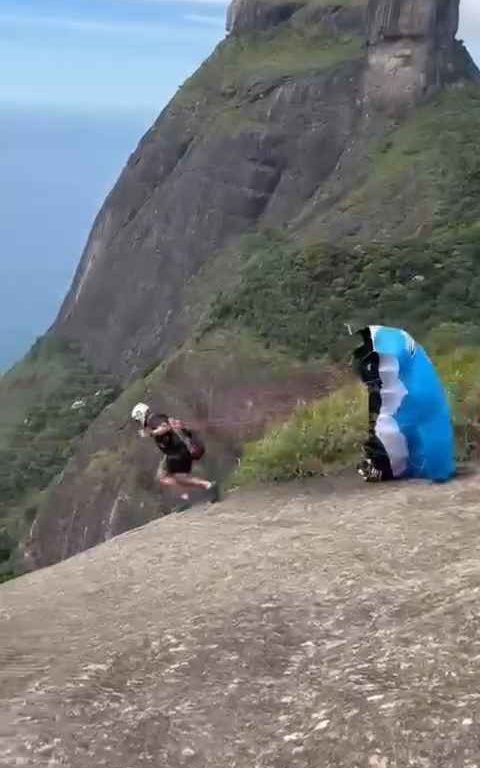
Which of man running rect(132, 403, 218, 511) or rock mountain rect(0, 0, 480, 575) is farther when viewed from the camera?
rock mountain rect(0, 0, 480, 575)

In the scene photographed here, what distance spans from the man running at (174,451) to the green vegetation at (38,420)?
23.6 m

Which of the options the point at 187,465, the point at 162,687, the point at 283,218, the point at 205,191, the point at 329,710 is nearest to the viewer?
the point at 329,710

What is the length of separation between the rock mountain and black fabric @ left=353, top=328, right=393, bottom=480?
9.25 meters

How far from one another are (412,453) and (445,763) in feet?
16.9

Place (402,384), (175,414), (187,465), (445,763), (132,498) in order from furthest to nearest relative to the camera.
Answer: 1. (175,414)
2. (132,498)
3. (187,465)
4. (402,384)
5. (445,763)

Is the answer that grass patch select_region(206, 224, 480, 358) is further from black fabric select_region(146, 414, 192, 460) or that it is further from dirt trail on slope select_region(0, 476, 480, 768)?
dirt trail on slope select_region(0, 476, 480, 768)

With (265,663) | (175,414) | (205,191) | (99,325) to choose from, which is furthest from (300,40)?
(265,663)

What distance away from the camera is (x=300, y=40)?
221ft

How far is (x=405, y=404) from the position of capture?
1012cm

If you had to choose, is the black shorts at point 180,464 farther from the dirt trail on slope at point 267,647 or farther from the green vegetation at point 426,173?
the green vegetation at point 426,173

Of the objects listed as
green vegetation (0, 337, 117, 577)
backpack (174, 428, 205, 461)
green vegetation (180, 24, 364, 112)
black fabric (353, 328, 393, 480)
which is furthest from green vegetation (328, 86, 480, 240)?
black fabric (353, 328, 393, 480)

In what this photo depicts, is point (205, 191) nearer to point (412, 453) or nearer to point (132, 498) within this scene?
point (132, 498)

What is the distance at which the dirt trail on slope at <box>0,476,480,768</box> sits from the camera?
19.0 ft

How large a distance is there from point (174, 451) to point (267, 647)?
16.3ft
